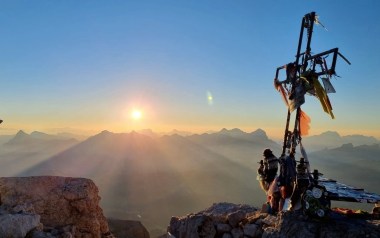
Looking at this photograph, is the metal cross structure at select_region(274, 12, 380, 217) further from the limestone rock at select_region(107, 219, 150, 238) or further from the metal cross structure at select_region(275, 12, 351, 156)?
the limestone rock at select_region(107, 219, 150, 238)

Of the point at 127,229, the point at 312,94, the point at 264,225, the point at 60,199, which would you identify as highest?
the point at 312,94

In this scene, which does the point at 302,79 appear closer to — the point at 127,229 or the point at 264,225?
the point at 264,225

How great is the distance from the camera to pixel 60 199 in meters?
16.2

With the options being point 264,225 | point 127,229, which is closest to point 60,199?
point 264,225

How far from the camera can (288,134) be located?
41.8 ft

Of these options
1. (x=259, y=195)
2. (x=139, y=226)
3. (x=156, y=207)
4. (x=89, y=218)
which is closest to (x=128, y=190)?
(x=156, y=207)

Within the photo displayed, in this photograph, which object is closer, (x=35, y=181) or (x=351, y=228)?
(x=351, y=228)

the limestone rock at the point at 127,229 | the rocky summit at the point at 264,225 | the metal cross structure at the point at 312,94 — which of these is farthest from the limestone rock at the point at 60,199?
the limestone rock at the point at 127,229

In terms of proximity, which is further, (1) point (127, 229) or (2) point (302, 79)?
(1) point (127, 229)

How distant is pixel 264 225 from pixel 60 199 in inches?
414

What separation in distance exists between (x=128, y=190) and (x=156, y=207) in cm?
3081

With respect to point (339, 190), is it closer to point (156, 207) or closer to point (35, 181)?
point (35, 181)

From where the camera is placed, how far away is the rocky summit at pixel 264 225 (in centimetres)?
836

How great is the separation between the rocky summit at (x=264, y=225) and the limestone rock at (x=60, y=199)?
520 centimetres
